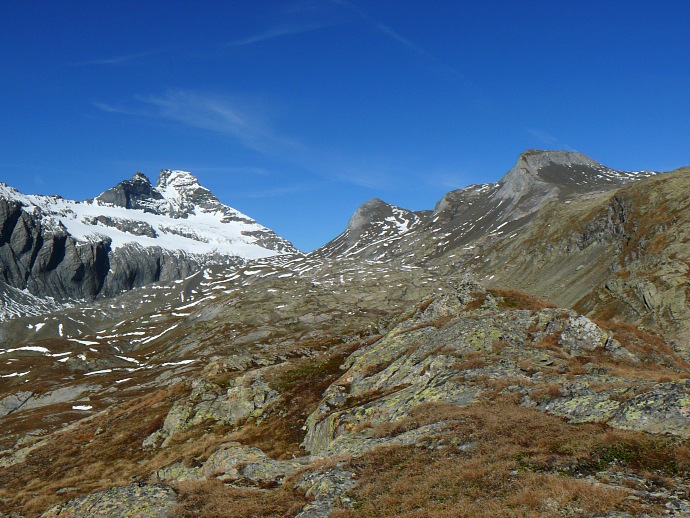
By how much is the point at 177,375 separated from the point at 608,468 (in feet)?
438

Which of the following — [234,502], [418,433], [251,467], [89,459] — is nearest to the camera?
[234,502]

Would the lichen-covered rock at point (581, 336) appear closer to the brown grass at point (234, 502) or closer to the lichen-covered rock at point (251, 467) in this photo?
the lichen-covered rock at point (251, 467)

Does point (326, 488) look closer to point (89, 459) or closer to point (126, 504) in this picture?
point (126, 504)

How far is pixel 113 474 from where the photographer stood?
39.9 metres

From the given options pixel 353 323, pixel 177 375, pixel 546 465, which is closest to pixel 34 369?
pixel 177 375

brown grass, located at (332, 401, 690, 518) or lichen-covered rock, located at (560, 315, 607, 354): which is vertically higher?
lichen-covered rock, located at (560, 315, 607, 354)

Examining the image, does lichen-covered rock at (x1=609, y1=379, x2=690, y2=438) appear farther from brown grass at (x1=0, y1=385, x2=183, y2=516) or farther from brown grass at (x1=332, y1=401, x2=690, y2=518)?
brown grass at (x1=0, y1=385, x2=183, y2=516)

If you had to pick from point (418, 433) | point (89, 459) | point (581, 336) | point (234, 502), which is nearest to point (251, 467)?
point (234, 502)

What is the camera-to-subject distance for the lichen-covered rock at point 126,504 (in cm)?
2109

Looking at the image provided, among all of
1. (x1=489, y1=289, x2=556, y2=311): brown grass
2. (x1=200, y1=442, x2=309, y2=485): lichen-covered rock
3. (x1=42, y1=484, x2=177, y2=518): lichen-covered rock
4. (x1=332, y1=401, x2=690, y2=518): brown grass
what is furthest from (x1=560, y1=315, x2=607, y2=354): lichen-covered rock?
(x1=42, y1=484, x2=177, y2=518): lichen-covered rock

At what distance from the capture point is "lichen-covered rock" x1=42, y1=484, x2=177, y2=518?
69.2 ft

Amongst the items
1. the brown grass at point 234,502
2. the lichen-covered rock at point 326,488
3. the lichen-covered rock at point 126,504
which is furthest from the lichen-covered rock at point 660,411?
the lichen-covered rock at point 126,504

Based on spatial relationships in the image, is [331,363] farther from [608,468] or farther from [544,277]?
[544,277]

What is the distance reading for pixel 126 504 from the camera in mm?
21703
